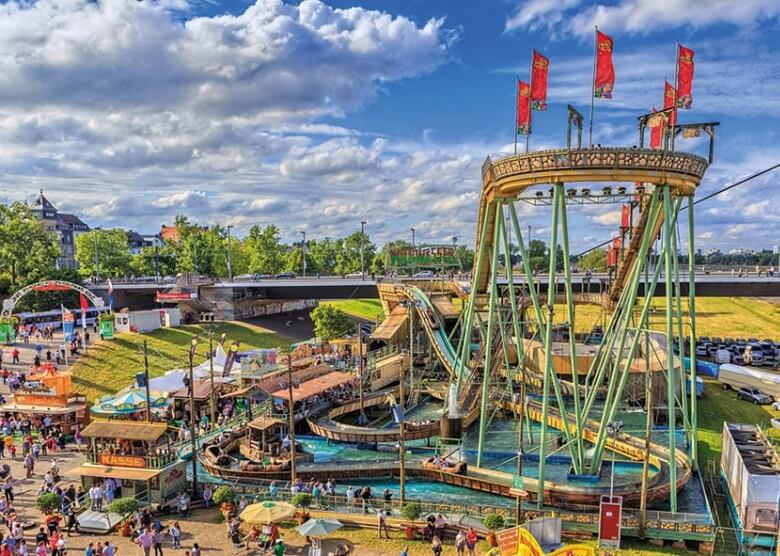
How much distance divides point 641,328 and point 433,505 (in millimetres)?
12710

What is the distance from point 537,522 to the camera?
863 inches

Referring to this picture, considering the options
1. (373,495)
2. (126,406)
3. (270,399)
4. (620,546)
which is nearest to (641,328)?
(620,546)

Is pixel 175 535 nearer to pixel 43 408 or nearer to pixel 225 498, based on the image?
pixel 225 498

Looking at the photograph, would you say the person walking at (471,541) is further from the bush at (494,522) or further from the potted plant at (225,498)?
the potted plant at (225,498)

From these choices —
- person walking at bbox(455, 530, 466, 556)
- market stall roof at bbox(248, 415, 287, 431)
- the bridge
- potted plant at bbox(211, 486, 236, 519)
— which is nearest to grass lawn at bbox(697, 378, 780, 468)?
person walking at bbox(455, 530, 466, 556)

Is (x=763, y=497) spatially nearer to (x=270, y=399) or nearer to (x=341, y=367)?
(x=270, y=399)

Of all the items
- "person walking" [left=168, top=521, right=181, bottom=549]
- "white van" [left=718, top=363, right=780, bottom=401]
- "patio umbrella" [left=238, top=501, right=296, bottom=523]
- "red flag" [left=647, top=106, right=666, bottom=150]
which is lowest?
"person walking" [left=168, top=521, right=181, bottom=549]

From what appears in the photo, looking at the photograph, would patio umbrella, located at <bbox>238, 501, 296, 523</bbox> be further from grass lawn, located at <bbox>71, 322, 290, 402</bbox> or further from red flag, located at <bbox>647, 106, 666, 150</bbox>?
red flag, located at <bbox>647, 106, 666, 150</bbox>

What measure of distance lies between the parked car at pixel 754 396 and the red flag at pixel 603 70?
35544mm

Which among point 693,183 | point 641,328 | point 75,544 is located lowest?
point 75,544

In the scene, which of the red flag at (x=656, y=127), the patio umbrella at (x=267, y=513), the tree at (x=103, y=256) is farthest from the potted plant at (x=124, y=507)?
the tree at (x=103, y=256)

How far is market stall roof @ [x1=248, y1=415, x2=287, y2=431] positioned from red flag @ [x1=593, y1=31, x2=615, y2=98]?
83.9ft

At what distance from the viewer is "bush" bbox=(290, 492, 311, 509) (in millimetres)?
27859

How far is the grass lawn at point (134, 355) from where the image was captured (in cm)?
5400
